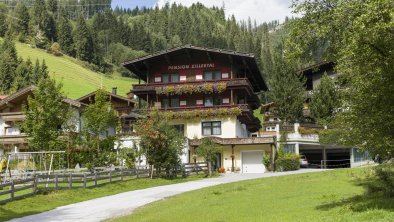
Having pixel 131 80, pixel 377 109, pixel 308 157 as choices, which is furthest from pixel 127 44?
pixel 377 109

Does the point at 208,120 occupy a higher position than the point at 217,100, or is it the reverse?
the point at 217,100

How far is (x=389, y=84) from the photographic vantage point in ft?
46.5

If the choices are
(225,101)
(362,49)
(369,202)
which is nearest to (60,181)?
(369,202)

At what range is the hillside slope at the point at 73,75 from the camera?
116 metres

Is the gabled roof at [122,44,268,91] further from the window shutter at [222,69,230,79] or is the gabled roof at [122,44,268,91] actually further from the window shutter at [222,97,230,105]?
the window shutter at [222,97,230,105]

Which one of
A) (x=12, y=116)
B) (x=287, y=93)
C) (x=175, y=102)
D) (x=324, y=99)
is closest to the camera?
(x=175, y=102)

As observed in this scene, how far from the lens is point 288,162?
4816cm

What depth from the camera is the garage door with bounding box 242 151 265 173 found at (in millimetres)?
51938

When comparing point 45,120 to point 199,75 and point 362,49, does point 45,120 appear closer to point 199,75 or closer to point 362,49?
point 199,75

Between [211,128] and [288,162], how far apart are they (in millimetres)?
10266

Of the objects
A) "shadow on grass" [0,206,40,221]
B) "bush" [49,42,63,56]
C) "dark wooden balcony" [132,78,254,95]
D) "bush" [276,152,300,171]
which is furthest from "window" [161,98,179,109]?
"bush" [49,42,63,56]

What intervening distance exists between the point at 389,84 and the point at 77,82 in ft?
368

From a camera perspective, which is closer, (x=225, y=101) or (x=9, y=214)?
(x=9, y=214)

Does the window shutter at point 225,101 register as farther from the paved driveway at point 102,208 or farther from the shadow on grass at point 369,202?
the shadow on grass at point 369,202
